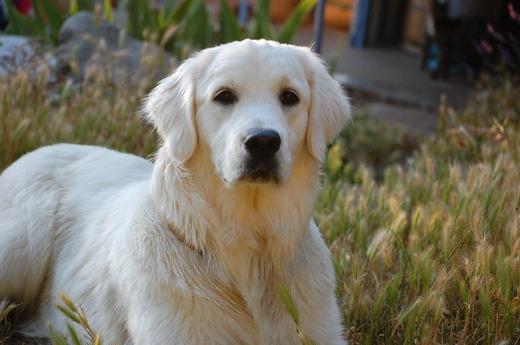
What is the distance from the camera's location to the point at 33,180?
352 centimetres

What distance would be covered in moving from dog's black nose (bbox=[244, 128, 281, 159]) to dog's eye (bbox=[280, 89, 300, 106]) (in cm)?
30

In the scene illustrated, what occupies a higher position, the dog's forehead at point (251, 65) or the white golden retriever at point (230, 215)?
the dog's forehead at point (251, 65)

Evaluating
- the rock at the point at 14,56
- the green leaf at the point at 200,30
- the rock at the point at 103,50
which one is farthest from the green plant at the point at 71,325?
the green leaf at the point at 200,30

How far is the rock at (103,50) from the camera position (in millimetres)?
6285

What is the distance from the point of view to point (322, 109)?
3021 mm

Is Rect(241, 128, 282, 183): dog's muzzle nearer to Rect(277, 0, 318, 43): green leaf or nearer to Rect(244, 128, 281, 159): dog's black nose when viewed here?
Rect(244, 128, 281, 159): dog's black nose

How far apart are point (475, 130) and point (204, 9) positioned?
3.26 m

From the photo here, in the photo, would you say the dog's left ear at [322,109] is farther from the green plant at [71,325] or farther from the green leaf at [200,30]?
the green leaf at [200,30]

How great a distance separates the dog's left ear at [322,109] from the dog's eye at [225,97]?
0.36m

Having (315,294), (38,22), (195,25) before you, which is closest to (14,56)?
(38,22)

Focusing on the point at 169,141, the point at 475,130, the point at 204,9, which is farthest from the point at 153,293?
the point at 204,9

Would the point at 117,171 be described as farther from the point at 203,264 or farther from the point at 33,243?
the point at 203,264

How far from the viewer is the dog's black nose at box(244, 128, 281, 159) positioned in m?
2.60

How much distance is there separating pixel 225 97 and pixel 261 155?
340mm
